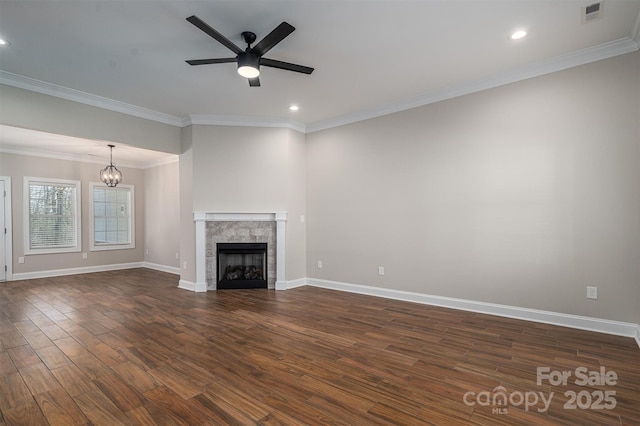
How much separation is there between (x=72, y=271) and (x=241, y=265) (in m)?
4.53

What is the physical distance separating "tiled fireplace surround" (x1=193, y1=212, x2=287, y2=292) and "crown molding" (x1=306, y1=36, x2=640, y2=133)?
7.36 ft

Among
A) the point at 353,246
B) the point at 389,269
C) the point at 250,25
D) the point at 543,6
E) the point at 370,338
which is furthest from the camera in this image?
the point at 353,246

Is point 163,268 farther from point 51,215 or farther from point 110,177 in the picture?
point 51,215

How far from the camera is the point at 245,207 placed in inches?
214

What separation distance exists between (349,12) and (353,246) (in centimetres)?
344

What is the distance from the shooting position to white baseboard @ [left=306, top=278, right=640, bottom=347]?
123 inches

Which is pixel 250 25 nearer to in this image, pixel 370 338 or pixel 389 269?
pixel 370 338

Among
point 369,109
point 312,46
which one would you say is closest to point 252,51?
point 312,46

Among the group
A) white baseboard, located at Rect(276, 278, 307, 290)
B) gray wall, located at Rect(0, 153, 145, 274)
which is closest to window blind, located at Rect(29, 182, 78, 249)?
gray wall, located at Rect(0, 153, 145, 274)

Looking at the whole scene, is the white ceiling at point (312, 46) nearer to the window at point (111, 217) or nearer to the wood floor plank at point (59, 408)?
the wood floor plank at point (59, 408)

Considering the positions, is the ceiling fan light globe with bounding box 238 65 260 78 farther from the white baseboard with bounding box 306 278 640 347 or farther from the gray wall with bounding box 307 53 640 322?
the white baseboard with bounding box 306 278 640 347

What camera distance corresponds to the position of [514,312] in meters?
3.69

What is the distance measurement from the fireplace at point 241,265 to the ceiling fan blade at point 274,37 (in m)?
3.46

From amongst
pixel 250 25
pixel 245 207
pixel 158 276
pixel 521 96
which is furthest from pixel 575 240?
pixel 158 276
